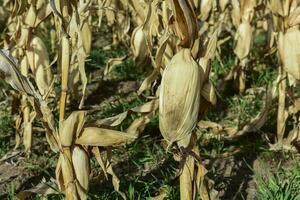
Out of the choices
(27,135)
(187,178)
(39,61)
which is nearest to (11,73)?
(187,178)

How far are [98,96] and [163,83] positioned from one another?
6.12ft

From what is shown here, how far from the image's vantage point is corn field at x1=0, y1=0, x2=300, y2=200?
1.67 metres

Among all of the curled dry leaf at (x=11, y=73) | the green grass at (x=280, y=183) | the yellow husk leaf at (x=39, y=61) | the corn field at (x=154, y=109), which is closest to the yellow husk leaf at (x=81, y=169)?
the corn field at (x=154, y=109)

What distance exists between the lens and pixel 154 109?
1.93 m

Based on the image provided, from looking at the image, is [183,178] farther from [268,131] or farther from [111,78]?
[111,78]

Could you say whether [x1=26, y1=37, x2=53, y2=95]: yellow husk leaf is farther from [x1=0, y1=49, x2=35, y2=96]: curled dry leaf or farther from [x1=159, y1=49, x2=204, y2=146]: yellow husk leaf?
[x1=159, y1=49, x2=204, y2=146]: yellow husk leaf

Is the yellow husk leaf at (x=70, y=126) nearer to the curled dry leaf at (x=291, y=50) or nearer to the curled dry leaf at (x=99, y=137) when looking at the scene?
the curled dry leaf at (x=99, y=137)

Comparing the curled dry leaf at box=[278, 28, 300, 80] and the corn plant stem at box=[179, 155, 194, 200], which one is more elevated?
the curled dry leaf at box=[278, 28, 300, 80]

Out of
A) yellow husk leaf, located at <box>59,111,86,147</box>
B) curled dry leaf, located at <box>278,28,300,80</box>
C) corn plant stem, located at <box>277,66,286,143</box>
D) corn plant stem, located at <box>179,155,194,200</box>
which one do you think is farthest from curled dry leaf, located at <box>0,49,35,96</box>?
corn plant stem, located at <box>277,66,286,143</box>

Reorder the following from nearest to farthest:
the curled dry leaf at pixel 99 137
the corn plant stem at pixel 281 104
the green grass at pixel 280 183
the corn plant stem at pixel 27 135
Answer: the curled dry leaf at pixel 99 137 → the green grass at pixel 280 183 → the corn plant stem at pixel 281 104 → the corn plant stem at pixel 27 135

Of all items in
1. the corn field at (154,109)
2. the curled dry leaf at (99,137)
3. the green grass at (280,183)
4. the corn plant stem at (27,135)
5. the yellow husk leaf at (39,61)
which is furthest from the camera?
the yellow husk leaf at (39,61)

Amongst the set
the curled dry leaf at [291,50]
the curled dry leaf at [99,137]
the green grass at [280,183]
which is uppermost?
the curled dry leaf at [291,50]

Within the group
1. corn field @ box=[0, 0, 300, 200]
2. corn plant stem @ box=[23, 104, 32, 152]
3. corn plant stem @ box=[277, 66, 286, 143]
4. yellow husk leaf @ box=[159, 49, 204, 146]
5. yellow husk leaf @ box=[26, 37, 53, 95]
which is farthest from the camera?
yellow husk leaf @ box=[26, 37, 53, 95]

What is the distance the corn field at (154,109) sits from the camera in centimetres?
167
